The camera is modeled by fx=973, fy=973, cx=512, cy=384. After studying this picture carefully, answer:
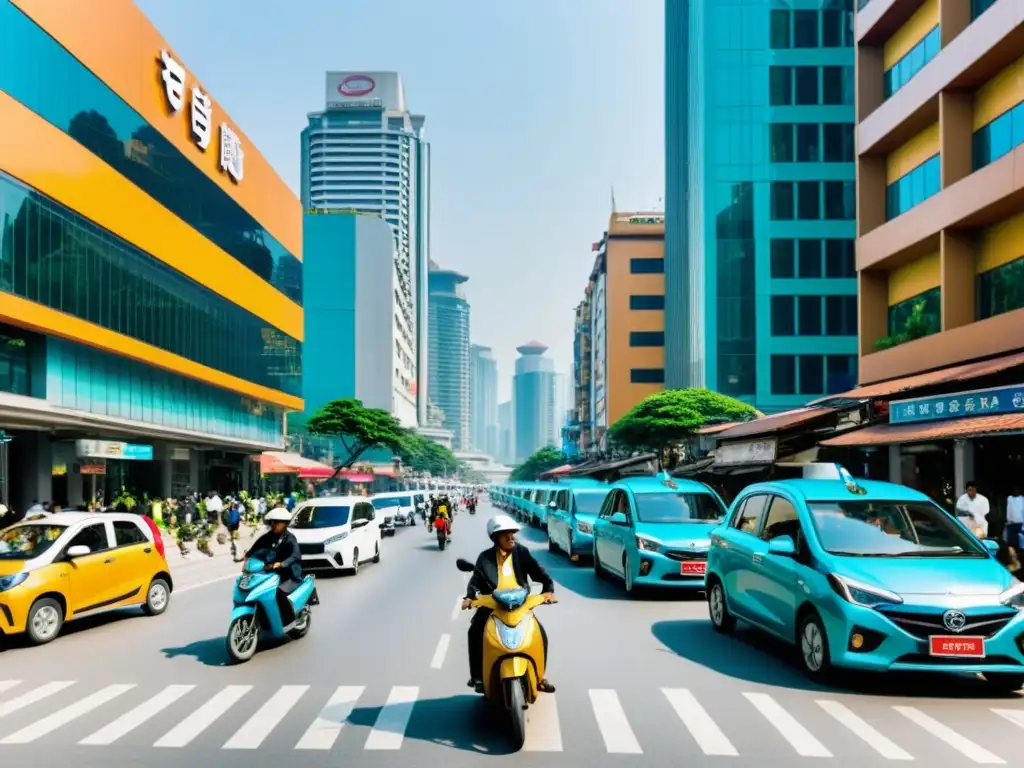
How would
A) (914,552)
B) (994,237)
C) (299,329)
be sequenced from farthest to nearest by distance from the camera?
1. (299,329)
2. (994,237)
3. (914,552)

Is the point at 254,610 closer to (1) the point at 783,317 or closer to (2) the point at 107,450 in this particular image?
(2) the point at 107,450

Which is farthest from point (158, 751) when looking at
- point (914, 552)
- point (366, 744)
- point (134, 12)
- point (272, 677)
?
point (134, 12)

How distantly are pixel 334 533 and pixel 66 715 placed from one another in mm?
11305

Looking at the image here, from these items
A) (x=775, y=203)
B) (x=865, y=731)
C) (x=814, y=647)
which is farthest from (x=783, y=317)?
(x=865, y=731)

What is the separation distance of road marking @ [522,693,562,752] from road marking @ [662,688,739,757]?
0.97 m

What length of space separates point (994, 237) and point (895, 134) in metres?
6.81

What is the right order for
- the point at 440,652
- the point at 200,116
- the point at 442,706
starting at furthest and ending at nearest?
the point at 200,116
the point at 440,652
the point at 442,706

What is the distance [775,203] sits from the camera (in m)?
67.7

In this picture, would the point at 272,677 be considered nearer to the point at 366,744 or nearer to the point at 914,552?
the point at 366,744

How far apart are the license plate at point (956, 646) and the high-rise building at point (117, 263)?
74.1ft

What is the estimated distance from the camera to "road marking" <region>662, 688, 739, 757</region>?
667 centimetres

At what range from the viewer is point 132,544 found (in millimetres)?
13383

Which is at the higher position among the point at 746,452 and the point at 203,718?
the point at 746,452

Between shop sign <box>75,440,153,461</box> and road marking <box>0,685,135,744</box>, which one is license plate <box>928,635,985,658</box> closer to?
road marking <box>0,685,135,744</box>
